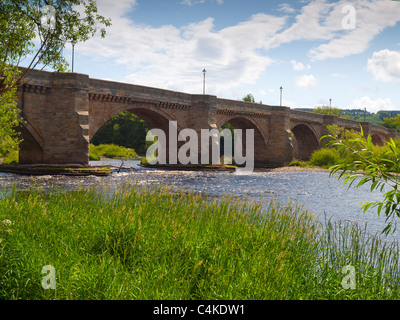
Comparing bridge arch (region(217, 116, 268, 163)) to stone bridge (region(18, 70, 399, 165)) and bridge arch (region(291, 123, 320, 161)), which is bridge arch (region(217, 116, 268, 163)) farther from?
bridge arch (region(291, 123, 320, 161))

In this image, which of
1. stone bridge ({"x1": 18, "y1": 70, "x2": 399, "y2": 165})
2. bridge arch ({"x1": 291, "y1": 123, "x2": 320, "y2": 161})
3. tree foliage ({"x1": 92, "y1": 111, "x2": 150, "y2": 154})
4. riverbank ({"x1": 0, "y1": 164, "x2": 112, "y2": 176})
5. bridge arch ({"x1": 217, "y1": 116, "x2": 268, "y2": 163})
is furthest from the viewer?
tree foliage ({"x1": 92, "y1": 111, "x2": 150, "y2": 154})

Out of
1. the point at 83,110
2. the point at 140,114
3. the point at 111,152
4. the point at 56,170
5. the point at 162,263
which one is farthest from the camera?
the point at 111,152

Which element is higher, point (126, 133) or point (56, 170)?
point (126, 133)

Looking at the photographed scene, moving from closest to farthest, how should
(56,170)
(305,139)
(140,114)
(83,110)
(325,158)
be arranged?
(56,170)
(83,110)
(140,114)
(325,158)
(305,139)

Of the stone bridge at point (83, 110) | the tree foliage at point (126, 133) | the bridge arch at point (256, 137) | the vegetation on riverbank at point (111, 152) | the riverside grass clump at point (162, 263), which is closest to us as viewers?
the riverside grass clump at point (162, 263)

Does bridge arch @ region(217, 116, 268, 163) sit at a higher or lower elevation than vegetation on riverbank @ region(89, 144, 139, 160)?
higher

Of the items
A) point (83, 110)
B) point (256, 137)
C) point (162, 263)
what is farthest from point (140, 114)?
point (162, 263)

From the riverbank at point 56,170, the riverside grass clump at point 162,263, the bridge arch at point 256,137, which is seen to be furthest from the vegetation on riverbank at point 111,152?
the riverside grass clump at point 162,263

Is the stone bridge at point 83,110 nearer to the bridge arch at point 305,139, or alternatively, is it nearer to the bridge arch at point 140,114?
the bridge arch at point 140,114

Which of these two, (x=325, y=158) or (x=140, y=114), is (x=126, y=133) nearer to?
(x=140, y=114)

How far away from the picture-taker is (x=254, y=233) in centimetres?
789

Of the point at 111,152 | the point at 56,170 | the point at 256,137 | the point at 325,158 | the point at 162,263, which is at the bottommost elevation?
the point at 56,170

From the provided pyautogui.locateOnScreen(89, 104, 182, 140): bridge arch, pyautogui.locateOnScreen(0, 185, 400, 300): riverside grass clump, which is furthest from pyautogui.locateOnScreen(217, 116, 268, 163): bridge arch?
pyautogui.locateOnScreen(0, 185, 400, 300): riverside grass clump
